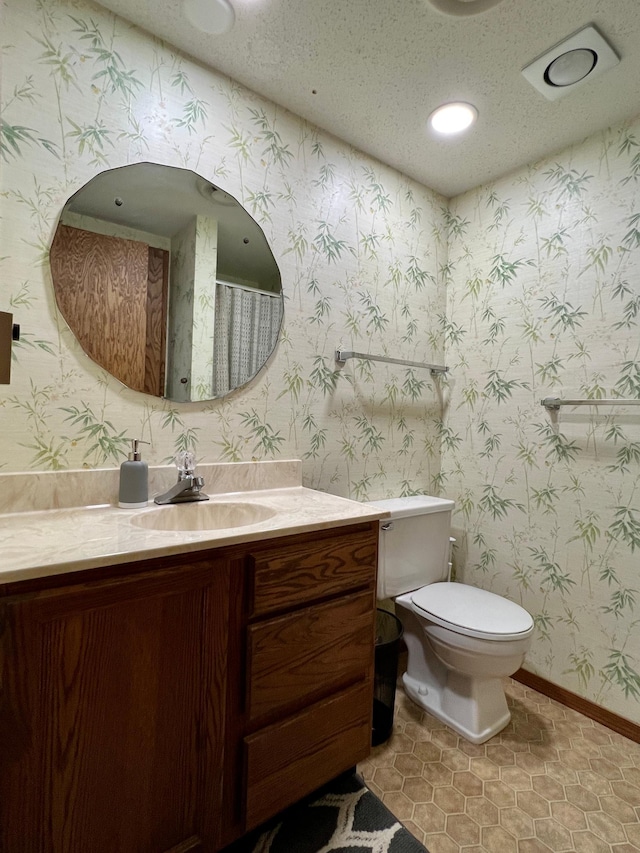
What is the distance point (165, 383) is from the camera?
1.30 meters

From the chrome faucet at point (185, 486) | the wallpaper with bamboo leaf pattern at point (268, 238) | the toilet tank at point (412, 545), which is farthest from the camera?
the toilet tank at point (412, 545)

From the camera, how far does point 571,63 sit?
4.27 ft

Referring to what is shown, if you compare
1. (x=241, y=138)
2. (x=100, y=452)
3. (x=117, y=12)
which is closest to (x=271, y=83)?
(x=241, y=138)

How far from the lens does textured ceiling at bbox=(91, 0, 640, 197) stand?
45.8 inches

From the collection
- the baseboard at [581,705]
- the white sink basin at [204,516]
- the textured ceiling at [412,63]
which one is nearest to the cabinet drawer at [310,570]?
the white sink basin at [204,516]

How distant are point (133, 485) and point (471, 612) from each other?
4.05ft

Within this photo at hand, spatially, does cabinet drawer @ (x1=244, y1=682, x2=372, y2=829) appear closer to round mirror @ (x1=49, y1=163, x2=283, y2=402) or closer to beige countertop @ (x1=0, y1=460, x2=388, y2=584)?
beige countertop @ (x1=0, y1=460, x2=388, y2=584)

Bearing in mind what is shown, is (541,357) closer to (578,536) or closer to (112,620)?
(578,536)

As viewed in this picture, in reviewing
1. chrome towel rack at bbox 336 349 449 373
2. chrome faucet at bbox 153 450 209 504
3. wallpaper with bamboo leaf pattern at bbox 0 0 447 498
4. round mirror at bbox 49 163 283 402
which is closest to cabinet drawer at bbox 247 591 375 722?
chrome faucet at bbox 153 450 209 504

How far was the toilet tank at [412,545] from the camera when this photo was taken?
160 centimetres

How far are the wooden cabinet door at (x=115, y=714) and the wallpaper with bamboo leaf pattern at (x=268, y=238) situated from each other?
1.78 ft

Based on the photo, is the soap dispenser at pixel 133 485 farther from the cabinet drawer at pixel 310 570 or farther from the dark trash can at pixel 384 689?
the dark trash can at pixel 384 689

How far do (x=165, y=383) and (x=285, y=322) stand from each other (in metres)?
0.51

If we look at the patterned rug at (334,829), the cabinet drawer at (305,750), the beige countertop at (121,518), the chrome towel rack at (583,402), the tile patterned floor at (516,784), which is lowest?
the tile patterned floor at (516,784)
